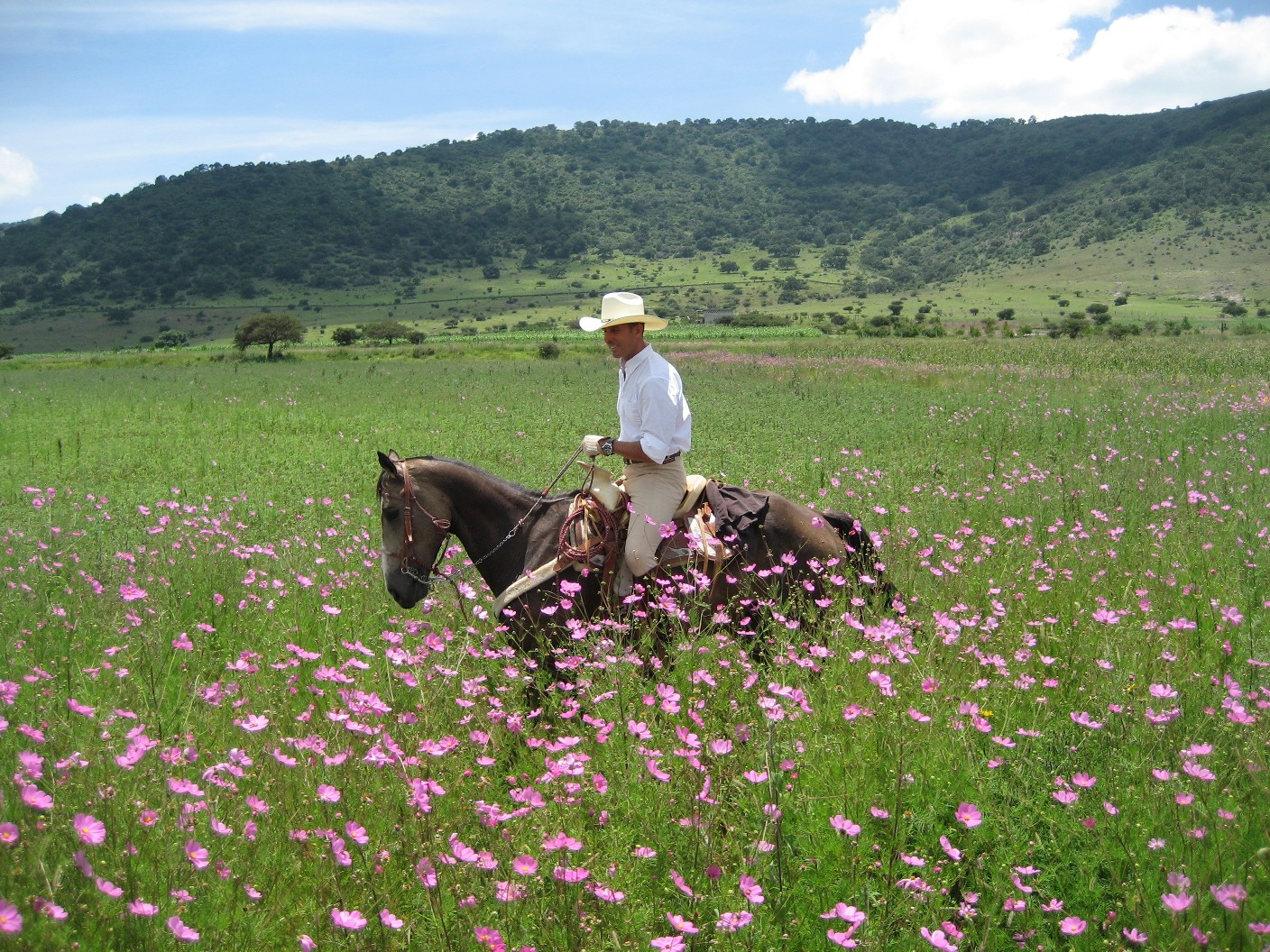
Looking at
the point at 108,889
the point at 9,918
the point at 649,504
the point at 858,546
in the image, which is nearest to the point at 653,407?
the point at 649,504

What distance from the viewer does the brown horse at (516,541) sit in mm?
5844

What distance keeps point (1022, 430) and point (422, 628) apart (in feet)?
48.0

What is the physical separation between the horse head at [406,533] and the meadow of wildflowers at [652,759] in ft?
1.35

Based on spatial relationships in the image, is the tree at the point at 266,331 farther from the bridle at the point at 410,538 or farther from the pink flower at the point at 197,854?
the pink flower at the point at 197,854

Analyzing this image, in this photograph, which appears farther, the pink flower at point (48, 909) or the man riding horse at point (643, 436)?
the man riding horse at point (643, 436)

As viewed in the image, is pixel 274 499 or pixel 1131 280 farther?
pixel 1131 280

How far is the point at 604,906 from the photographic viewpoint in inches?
120

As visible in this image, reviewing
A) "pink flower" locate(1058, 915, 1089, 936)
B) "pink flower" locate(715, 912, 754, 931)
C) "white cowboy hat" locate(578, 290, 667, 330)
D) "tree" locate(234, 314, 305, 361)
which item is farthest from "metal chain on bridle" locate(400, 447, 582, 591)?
"tree" locate(234, 314, 305, 361)

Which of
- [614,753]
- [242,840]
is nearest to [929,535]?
[614,753]

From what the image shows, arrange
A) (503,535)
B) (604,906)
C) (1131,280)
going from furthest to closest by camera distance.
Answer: (1131,280), (503,535), (604,906)

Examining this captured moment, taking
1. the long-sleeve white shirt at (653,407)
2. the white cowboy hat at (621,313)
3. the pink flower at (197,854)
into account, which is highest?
the white cowboy hat at (621,313)

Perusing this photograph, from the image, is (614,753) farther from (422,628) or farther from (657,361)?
(657,361)

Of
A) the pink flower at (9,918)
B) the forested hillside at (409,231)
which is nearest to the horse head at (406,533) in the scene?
the pink flower at (9,918)

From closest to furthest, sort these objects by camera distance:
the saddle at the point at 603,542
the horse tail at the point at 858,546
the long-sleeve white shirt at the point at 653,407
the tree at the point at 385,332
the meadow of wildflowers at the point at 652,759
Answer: the meadow of wildflowers at the point at 652,759 → the long-sleeve white shirt at the point at 653,407 → the saddle at the point at 603,542 → the horse tail at the point at 858,546 → the tree at the point at 385,332
